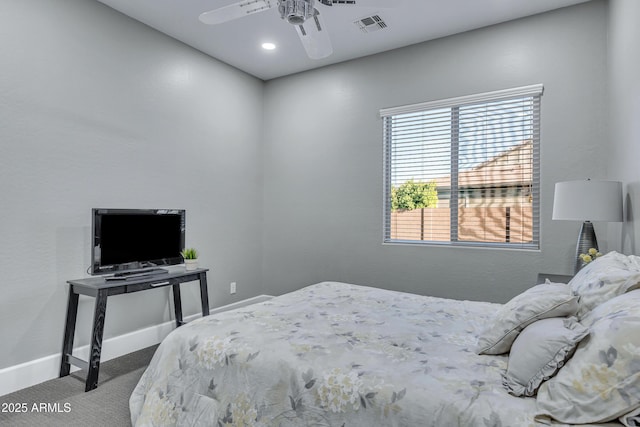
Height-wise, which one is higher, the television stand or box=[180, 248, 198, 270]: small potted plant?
box=[180, 248, 198, 270]: small potted plant

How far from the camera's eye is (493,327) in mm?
1627

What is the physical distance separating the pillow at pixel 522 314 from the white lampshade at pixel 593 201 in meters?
1.06

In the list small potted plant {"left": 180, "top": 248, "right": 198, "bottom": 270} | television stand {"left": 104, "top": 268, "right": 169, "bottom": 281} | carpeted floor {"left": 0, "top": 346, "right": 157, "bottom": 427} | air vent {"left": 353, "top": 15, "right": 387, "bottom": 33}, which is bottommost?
carpeted floor {"left": 0, "top": 346, "right": 157, "bottom": 427}

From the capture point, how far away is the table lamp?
7.85 feet

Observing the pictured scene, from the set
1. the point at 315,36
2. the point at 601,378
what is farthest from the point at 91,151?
the point at 601,378

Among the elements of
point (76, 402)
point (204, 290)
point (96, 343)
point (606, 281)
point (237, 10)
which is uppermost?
point (237, 10)

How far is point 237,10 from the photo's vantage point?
2.35 metres

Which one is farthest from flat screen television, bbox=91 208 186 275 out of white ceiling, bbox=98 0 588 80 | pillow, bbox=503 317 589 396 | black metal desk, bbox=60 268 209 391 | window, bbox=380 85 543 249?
pillow, bbox=503 317 589 396

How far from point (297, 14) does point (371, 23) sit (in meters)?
1.44

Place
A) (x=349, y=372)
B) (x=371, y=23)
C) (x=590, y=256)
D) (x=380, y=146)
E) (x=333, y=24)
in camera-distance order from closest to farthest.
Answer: (x=349, y=372) < (x=590, y=256) < (x=371, y=23) < (x=333, y=24) < (x=380, y=146)

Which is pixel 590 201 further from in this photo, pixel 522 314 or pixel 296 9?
pixel 296 9

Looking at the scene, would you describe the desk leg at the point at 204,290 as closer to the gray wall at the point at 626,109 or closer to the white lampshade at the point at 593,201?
the white lampshade at the point at 593,201

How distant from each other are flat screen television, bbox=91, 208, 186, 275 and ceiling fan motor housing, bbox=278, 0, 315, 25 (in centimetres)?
192

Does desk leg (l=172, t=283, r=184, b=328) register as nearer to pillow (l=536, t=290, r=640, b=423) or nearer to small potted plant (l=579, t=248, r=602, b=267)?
pillow (l=536, t=290, r=640, b=423)
